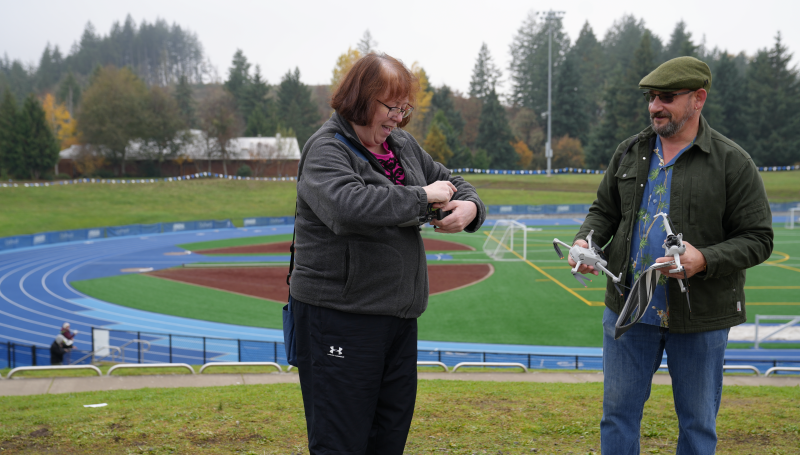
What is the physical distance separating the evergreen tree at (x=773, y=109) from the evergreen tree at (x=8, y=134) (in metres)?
80.5

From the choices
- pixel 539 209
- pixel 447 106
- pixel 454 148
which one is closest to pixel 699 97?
pixel 539 209

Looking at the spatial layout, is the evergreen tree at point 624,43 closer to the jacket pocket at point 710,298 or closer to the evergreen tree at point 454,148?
the evergreen tree at point 454,148

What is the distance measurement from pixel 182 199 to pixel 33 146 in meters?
18.2

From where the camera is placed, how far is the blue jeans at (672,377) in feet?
9.58

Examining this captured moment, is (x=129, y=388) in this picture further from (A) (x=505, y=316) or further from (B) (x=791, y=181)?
(B) (x=791, y=181)

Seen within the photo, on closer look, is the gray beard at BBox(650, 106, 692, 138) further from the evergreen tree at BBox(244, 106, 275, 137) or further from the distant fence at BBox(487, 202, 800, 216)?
the evergreen tree at BBox(244, 106, 275, 137)

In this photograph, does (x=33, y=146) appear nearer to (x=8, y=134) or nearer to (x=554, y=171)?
(x=8, y=134)

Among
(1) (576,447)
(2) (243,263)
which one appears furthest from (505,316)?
(1) (576,447)

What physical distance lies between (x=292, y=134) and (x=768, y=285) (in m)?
57.0

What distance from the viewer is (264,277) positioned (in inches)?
1033

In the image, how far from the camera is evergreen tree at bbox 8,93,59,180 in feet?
198

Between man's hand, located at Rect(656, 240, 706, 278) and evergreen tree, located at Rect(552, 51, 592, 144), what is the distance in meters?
86.1

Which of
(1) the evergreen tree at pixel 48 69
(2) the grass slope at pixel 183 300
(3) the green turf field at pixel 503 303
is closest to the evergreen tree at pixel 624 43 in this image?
(3) the green turf field at pixel 503 303

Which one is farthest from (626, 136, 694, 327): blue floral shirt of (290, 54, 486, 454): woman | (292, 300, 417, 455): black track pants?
(292, 300, 417, 455): black track pants
